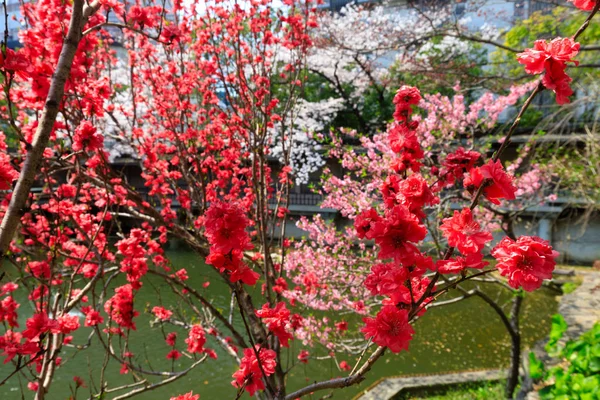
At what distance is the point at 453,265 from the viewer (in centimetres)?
111

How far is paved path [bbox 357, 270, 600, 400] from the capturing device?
17.2 ft

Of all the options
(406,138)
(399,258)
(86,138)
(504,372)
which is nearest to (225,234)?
(399,258)

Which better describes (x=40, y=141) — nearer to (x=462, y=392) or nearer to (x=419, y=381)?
(x=419, y=381)

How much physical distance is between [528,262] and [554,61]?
27.2 inches

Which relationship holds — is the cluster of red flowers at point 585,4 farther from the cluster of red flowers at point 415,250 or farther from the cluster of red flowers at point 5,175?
the cluster of red flowers at point 5,175

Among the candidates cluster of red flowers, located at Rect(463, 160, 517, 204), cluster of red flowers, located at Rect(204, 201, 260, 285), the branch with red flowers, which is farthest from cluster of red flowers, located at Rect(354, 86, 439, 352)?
the branch with red flowers

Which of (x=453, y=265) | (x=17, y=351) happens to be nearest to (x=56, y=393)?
(x=17, y=351)

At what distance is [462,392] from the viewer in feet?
17.5

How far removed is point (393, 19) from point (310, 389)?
1606 centimetres

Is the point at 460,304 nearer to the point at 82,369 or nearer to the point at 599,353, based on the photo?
the point at 599,353

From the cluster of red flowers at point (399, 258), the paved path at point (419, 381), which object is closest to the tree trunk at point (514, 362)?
the paved path at point (419, 381)

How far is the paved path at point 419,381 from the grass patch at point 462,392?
7cm

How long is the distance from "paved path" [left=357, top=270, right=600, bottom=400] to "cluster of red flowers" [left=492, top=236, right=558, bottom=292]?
468 centimetres

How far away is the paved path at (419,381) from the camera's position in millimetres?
5121
